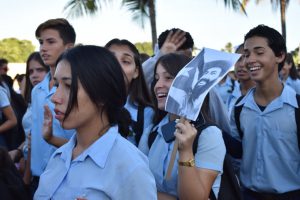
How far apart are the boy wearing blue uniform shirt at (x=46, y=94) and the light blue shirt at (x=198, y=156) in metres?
0.68

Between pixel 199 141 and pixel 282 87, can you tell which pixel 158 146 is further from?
pixel 282 87

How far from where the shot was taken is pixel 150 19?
1196 centimetres

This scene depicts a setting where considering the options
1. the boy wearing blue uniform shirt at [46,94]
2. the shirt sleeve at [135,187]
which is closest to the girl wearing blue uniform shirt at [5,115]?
the boy wearing blue uniform shirt at [46,94]

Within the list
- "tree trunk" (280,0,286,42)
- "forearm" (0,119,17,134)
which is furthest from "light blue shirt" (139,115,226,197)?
"tree trunk" (280,0,286,42)

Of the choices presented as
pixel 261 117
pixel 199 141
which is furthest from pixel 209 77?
pixel 261 117

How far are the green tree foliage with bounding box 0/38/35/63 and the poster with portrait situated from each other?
1525 inches

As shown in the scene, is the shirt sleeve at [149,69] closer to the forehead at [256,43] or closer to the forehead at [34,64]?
the forehead at [256,43]

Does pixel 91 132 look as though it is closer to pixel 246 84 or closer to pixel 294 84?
pixel 246 84

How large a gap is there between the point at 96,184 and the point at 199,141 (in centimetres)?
79

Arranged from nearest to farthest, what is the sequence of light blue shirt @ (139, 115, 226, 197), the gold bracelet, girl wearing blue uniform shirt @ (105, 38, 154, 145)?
the gold bracelet, light blue shirt @ (139, 115, 226, 197), girl wearing blue uniform shirt @ (105, 38, 154, 145)

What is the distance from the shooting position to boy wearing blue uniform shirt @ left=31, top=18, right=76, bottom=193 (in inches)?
124

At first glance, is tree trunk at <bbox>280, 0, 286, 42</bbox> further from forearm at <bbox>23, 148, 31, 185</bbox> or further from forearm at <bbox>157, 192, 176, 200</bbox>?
forearm at <bbox>157, 192, 176, 200</bbox>

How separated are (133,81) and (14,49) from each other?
1658 inches

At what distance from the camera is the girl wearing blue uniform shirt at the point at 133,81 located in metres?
3.22
